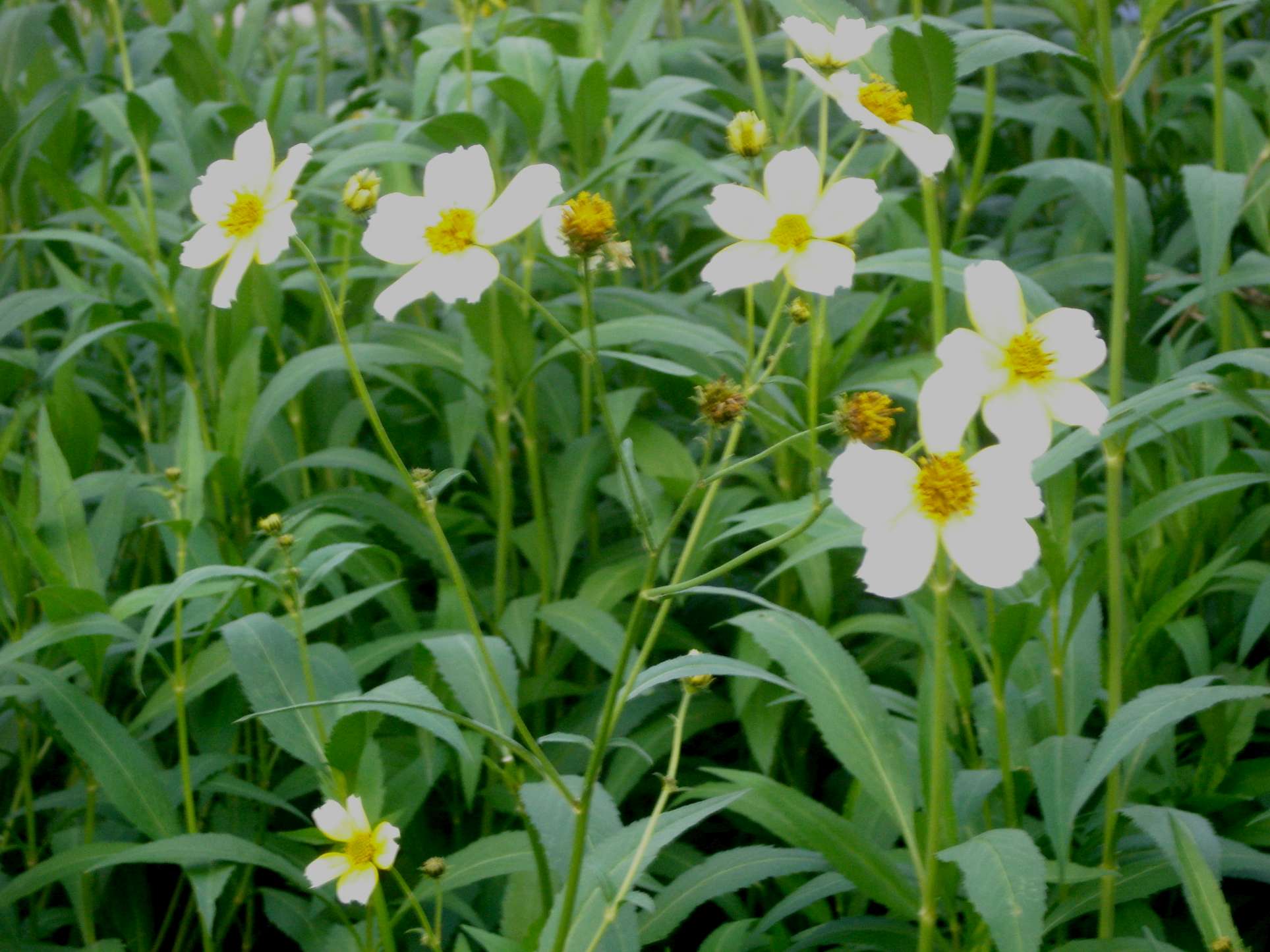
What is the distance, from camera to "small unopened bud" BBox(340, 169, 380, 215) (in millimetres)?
698

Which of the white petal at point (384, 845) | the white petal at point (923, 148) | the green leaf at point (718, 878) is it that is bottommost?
the green leaf at point (718, 878)

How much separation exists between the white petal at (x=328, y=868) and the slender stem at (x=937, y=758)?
37 cm

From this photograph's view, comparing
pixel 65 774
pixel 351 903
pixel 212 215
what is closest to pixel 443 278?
pixel 212 215

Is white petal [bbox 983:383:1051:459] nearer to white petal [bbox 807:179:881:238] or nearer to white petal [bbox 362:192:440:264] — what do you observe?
white petal [bbox 807:179:881:238]

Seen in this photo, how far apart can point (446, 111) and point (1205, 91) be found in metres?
0.88

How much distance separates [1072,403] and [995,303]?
63mm

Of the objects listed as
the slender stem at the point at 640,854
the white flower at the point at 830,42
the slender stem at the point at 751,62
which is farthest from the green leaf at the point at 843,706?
the slender stem at the point at 751,62

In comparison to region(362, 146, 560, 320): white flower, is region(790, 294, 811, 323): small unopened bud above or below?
below

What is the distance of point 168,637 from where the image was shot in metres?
1.00

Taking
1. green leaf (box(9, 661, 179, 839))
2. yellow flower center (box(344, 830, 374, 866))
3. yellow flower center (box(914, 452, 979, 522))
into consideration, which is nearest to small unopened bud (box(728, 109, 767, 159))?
yellow flower center (box(914, 452, 979, 522))

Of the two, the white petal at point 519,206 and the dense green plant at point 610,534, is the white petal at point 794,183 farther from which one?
the white petal at point 519,206

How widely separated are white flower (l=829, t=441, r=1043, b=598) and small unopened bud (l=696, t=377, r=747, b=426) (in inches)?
2.4

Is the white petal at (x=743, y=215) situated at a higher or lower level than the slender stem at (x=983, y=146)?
higher

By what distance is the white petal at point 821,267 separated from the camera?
0.61 meters
